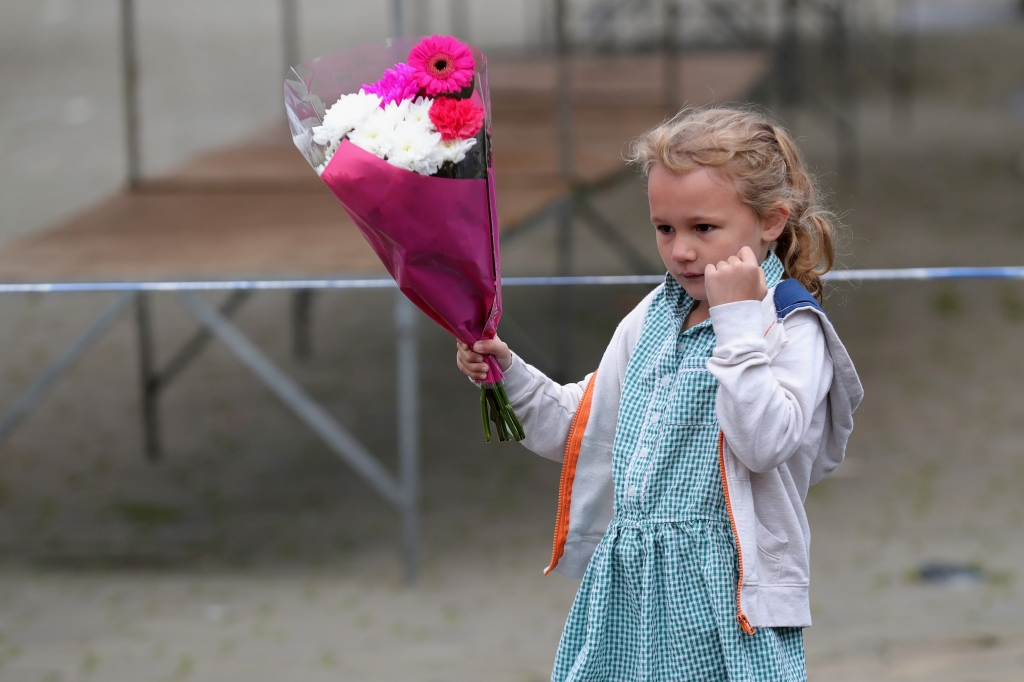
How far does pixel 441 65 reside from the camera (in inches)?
66.4

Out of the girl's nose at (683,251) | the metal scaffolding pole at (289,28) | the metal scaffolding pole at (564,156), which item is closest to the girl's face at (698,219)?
the girl's nose at (683,251)

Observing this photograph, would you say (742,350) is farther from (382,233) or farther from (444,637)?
(444,637)

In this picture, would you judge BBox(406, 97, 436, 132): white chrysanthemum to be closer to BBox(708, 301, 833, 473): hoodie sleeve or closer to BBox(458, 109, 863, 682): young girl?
BBox(458, 109, 863, 682): young girl

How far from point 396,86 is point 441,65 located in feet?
0.24

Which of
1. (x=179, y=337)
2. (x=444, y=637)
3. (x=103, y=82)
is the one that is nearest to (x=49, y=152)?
(x=103, y=82)

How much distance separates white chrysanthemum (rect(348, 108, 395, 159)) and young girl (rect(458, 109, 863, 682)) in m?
0.34

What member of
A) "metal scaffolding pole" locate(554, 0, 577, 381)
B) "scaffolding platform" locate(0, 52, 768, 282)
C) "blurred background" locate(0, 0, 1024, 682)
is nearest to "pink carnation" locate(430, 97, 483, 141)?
"blurred background" locate(0, 0, 1024, 682)

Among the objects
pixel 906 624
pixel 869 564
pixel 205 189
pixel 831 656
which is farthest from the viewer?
pixel 205 189

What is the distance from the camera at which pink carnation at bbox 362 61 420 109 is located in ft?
5.57

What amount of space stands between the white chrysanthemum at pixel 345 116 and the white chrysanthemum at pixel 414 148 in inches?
2.4

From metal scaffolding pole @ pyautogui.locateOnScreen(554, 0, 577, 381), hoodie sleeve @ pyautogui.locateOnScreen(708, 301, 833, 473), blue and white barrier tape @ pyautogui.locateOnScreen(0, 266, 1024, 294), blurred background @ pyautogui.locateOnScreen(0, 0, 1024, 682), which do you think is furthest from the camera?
metal scaffolding pole @ pyautogui.locateOnScreen(554, 0, 577, 381)

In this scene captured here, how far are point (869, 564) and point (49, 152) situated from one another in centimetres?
1078

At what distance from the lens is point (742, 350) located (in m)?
1.57

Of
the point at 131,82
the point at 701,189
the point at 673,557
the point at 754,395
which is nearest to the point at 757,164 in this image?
the point at 701,189
